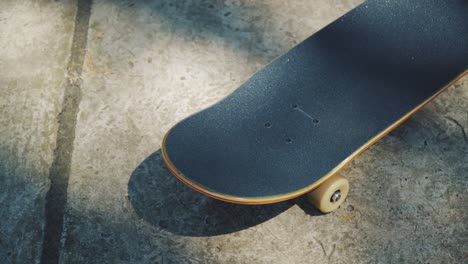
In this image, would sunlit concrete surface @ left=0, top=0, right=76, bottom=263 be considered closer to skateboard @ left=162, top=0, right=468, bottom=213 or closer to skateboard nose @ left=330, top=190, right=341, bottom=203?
skateboard @ left=162, top=0, right=468, bottom=213

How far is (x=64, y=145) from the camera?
Result: 2.85m

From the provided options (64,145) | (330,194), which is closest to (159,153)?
(64,145)

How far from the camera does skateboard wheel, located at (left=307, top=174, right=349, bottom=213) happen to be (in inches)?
97.2

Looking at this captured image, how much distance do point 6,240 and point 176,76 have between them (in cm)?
117

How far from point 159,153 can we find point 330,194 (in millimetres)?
839

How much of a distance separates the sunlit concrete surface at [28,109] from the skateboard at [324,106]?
68 centimetres

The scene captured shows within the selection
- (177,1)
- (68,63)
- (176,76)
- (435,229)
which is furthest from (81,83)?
(435,229)

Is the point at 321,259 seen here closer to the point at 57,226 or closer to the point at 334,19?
the point at 57,226

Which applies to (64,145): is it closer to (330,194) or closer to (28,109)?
(28,109)

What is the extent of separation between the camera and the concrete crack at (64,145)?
2.52 meters

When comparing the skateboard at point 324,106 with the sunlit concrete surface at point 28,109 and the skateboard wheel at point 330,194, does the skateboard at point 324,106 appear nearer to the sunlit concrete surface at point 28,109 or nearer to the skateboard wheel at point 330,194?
the skateboard wheel at point 330,194

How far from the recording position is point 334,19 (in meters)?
3.33

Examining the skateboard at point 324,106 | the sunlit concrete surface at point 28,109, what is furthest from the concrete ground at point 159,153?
the skateboard at point 324,106

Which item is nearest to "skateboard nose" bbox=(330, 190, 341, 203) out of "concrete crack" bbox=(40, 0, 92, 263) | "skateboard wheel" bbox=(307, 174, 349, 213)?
"skateboard wheel" bbox=(307, 174, 349, 213)
